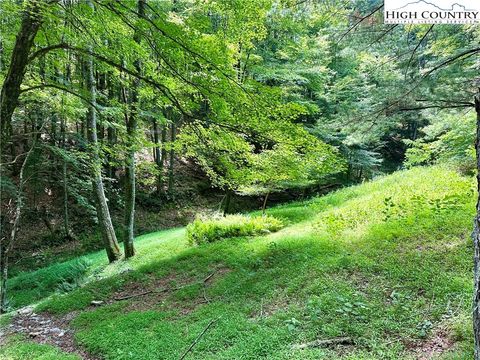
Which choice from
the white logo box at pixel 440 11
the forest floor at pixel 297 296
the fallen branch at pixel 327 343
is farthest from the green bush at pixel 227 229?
the white logo box at pixel 440 11

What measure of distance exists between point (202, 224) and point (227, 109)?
4045 millimetres

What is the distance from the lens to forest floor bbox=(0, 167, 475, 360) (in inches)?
138

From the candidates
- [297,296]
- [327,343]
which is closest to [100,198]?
[297,296]

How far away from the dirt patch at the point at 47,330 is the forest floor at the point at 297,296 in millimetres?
20

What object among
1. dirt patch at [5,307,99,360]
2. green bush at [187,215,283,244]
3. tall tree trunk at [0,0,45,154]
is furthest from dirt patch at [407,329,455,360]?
tall tree trunk at [0,0,45,154]

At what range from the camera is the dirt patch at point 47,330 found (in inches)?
179

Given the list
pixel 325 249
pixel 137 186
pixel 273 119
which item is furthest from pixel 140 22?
pixel 137 186

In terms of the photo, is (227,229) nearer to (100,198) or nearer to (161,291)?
(161,291)

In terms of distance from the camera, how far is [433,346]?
3.16 metres

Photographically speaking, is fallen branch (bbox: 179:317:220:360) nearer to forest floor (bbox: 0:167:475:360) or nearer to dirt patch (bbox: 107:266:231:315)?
forest floor (bbox: 0:167:475:360)

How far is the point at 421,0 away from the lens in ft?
11.8

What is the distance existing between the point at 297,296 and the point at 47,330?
3963 mm

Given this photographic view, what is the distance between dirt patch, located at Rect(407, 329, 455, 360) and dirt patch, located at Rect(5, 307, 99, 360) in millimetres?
3695

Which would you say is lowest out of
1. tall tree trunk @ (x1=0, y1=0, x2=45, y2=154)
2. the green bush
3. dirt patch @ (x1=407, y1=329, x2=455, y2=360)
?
dirt patch @ (x1=407, y1=329, x2=455, y2=360)
